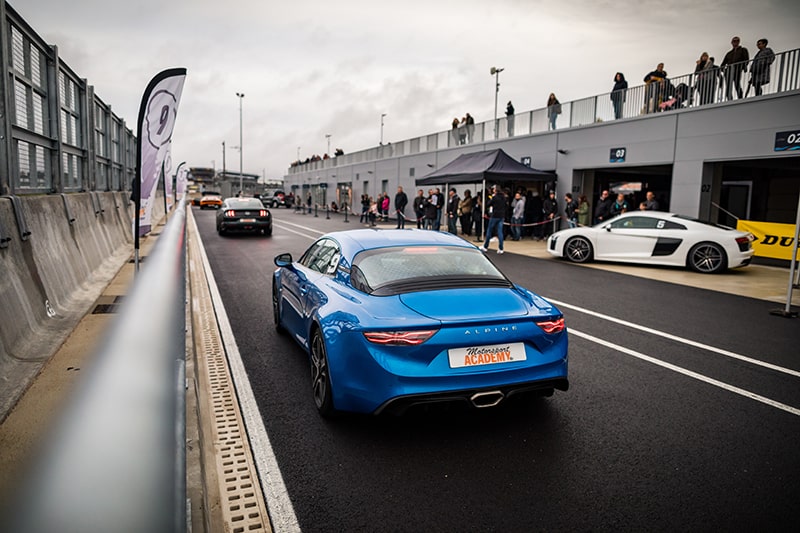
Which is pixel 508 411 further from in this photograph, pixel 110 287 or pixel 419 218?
pixel 419 218

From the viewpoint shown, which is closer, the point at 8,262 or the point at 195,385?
the point at 195,385

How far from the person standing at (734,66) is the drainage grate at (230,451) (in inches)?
641

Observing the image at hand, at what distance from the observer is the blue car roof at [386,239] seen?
4.69 meters

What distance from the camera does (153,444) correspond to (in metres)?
3.30

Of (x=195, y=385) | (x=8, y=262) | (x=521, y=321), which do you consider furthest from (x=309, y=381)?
(x=8, y=262)

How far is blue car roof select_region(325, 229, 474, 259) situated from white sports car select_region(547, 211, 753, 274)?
9.49 meters

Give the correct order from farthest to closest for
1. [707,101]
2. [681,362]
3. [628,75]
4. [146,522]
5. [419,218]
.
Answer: [419,218] → [628,75] → [707,101] → [681,362] → [146,522]

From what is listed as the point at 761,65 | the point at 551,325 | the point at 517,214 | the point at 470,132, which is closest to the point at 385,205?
the point at 470,132

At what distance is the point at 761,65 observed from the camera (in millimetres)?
14805

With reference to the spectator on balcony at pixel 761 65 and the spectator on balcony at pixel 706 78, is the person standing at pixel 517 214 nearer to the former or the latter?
the spectator on balcony at pixel 706 78

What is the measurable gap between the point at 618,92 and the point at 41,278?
19264 millimetres

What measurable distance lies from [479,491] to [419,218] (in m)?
21.1

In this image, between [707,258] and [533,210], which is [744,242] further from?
[533,210]

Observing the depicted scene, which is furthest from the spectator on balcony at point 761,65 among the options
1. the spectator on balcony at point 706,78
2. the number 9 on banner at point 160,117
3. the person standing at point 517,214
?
the number 9 on banner at point 160,117
